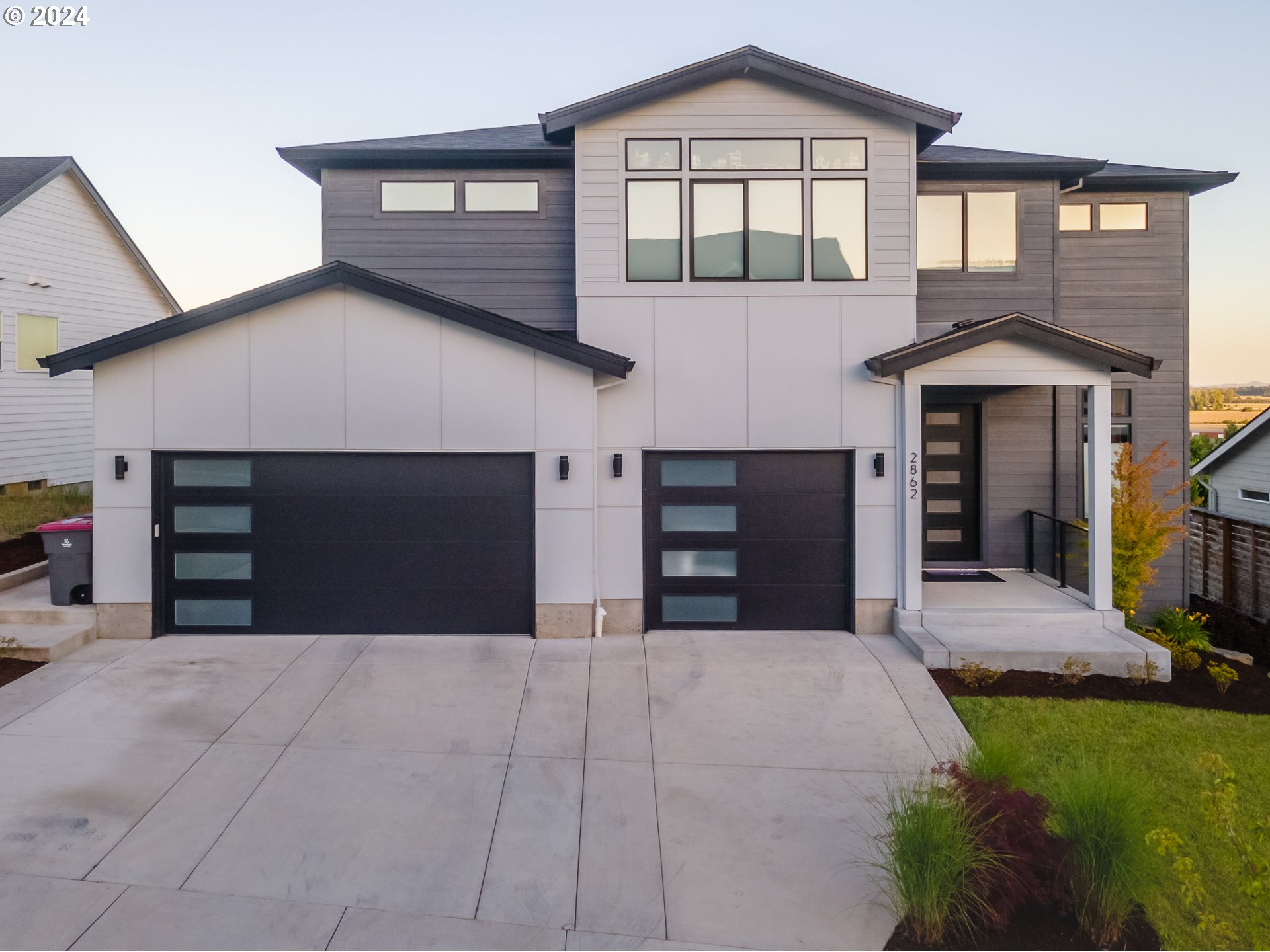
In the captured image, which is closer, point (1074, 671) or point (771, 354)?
point (1074, 671)

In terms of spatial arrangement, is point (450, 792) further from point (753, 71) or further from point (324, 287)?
point (753, 71)

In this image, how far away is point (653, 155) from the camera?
9758 millimetres

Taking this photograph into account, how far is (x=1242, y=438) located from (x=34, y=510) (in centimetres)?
2751

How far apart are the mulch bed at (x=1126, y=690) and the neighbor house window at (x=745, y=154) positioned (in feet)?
20.4

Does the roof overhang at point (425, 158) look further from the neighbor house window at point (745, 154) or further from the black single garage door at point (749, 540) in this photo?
the black single garage door at point (749, 540)

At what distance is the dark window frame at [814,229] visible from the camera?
9.70m

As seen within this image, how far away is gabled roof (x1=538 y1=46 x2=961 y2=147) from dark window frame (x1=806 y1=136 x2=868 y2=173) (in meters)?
0.38

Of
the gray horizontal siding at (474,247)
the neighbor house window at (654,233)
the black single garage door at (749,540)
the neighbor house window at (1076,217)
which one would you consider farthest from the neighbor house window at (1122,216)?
the gray horizontal siding at (474,247)

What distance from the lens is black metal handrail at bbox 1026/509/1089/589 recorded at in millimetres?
10562

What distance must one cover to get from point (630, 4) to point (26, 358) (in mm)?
13826

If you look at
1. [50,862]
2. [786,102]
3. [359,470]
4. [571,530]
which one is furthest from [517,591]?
[786,102]

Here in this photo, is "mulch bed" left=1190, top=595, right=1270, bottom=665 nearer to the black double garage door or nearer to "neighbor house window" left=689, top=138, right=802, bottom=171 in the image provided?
"neighbor house window" left=689, top=138, right=802, bottom=171

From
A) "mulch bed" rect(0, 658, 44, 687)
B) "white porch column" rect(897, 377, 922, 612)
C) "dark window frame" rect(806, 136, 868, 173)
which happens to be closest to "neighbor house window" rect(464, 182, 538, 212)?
"dark window frame" rect(806, 136, 868, 173)

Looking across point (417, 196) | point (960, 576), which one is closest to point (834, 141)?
point (417, 196)
